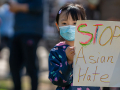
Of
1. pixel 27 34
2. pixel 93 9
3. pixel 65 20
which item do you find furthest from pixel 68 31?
pixel 93 9

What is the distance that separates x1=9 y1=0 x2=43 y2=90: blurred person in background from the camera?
2.64 meters

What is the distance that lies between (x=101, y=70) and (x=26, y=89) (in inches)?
97.3

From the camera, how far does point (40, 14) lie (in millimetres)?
2715

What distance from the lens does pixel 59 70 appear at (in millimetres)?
1416

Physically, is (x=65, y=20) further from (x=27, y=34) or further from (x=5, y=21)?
(x=5, y=21)

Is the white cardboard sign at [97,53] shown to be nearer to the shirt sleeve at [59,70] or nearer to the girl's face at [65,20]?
the shirt sleeve at [59,70]

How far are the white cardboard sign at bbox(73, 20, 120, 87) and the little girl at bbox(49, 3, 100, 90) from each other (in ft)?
0.18

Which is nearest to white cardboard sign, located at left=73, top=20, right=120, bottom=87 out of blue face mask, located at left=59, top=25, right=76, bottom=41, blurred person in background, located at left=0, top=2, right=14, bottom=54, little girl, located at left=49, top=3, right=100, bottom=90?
little girl, located at left=49, top=3, right=100, bottom=90

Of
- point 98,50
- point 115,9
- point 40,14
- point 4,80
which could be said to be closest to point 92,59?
point 98,50

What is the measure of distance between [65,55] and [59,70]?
0.12 metres

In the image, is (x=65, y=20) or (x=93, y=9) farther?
(x=93, y=9)

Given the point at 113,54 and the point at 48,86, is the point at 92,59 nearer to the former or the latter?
the point at 113,54

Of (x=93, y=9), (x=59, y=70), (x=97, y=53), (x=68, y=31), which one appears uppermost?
(x=93, y=9)

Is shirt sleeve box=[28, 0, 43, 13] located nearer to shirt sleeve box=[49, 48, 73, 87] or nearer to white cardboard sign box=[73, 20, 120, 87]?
shirt sleeve box=[49, 48, 73, 87]
